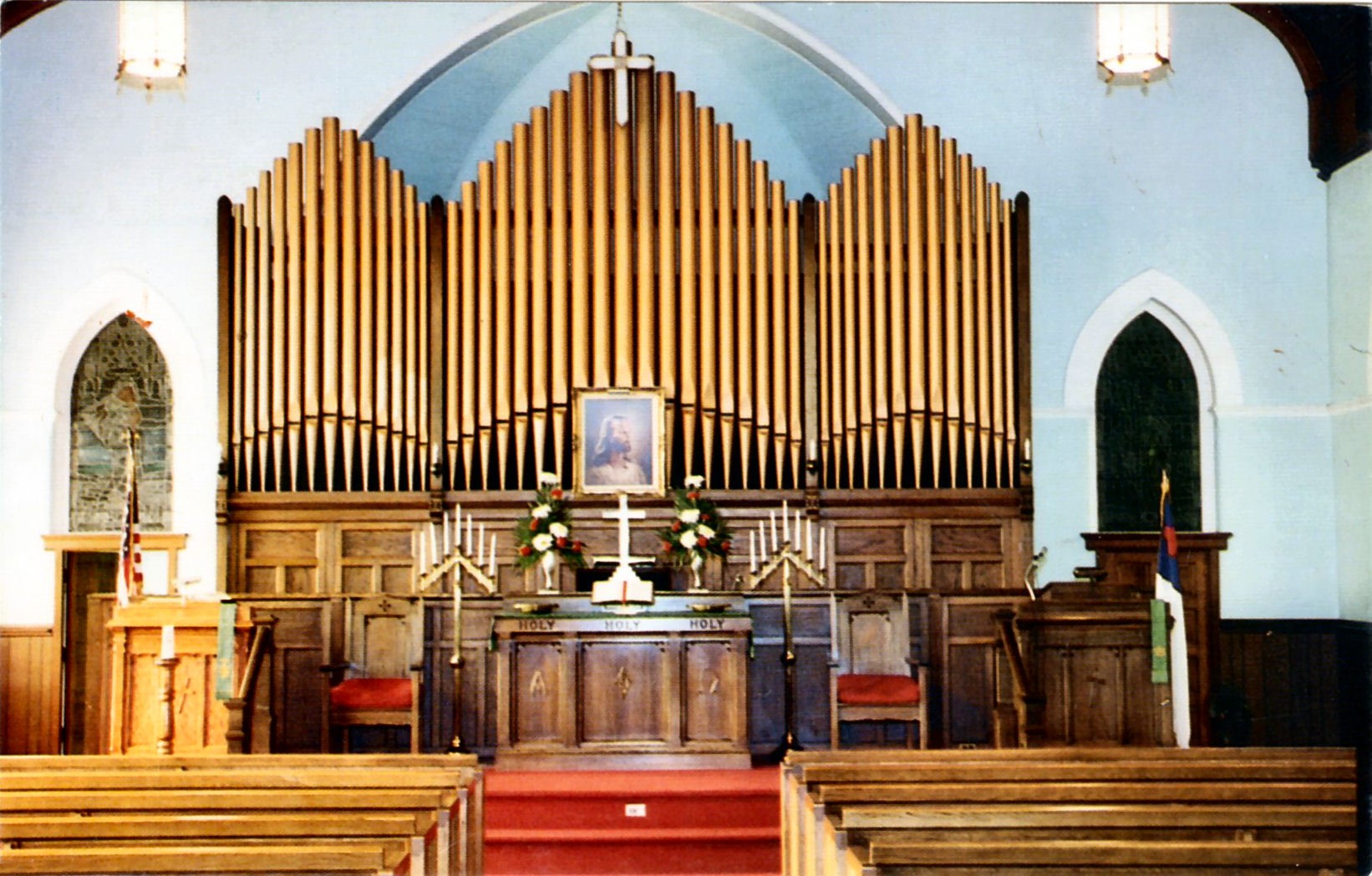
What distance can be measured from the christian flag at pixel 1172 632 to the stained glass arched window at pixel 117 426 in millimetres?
7425

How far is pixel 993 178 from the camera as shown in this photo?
38.7 ft

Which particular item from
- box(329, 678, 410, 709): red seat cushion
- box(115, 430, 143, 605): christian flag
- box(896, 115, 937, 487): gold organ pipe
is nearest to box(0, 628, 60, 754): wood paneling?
box(115, 430, 143, 605): christian flag

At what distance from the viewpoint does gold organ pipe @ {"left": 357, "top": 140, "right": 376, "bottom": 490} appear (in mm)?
10828

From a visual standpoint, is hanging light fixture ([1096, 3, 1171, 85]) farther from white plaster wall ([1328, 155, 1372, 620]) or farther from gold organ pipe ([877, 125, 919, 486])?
gold organ pipe ([877, 125, 919, 486])

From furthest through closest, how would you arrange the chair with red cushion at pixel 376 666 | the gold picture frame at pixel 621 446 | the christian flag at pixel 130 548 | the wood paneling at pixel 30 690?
the wood paneling at pixel 30 690
the gold picture frame at pixel 621 446
the chair with red cushion at pixel 376 666
the christian flag at pixel 130 548

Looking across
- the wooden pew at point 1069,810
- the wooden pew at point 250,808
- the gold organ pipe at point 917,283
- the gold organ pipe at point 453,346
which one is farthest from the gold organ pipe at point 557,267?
the wooden pew at point 1069,810

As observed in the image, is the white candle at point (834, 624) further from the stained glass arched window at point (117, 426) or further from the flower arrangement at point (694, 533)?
the stained glass arched window at point (117, 426)

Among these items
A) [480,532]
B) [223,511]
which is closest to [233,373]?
[223,511]

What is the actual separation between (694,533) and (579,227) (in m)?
2.65

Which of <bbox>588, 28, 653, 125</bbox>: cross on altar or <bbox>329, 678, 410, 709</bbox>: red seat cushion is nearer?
<bbox>329, 678, 410, 709</bbox>: red seat cushion

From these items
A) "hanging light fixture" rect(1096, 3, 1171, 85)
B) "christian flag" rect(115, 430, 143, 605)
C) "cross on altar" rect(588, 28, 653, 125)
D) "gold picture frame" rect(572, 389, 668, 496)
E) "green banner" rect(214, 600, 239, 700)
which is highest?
"hanging light fixture" rect(1096, 3, 1171, 85)

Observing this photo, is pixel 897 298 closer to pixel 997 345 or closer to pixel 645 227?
pixel 997 345

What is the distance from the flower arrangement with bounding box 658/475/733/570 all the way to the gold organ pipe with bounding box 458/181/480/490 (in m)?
1.73

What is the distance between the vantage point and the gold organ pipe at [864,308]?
1084 centimetres
